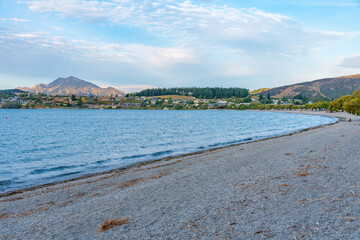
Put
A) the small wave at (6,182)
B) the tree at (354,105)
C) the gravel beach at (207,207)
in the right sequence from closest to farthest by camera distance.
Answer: the gravel beach at (207,207) < the small wave at (6,182) < the tree at (354,105)

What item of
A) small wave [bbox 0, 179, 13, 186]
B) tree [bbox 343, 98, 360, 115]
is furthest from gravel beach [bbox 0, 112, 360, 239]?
tree [bbox 343, 98, 360, 115]

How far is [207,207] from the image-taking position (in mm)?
8492

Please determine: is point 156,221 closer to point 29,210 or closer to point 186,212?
point 186,212

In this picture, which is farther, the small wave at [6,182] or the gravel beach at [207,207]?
the small wave at [6,182]

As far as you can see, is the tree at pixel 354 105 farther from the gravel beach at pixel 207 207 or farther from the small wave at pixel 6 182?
the small wave at pixel 6 182

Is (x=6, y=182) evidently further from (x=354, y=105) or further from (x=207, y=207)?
(x=354, y=105)

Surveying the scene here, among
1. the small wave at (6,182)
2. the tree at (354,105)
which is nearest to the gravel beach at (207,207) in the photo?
the small wave at (6,182)

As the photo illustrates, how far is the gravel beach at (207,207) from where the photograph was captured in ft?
21.4

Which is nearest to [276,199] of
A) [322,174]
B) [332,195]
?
[332,195]

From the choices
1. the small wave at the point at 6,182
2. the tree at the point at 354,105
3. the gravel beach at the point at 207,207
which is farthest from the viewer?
the tree at the point at 354,105

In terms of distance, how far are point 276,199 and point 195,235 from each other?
3.44m

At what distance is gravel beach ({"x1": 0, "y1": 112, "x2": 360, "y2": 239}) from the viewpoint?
653 cm

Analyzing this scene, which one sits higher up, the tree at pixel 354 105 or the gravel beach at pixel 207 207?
the tree at pixel 354 105

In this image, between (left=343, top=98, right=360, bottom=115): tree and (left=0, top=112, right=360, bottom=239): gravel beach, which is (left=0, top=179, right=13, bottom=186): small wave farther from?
(left=343, top=98, right=360, bottom=115): tree
